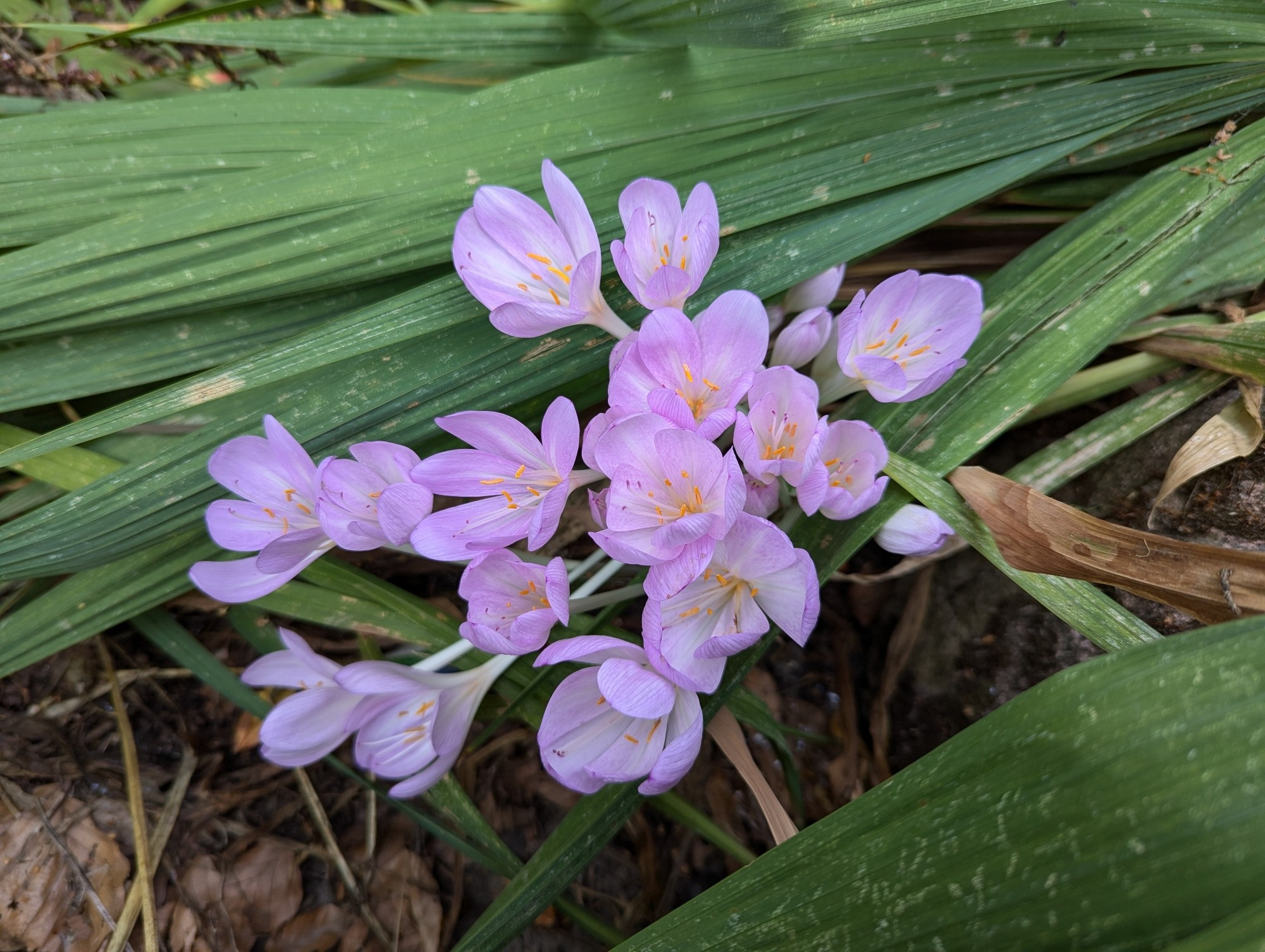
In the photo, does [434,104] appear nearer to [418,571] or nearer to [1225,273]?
[418,571]

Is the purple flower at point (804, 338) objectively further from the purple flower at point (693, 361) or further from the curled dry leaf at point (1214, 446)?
the curled dry leaf at point (1214, 446)

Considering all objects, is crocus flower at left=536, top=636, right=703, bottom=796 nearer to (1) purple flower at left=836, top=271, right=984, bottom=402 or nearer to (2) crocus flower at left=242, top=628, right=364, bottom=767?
(2) crocus flower at left=242, top=628, right=364, bottom=767

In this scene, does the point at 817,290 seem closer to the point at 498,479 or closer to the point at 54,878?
the point at 498,479

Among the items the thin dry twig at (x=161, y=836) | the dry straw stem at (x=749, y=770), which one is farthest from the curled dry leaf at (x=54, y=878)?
the dry straw stem at (x=749, y=770)

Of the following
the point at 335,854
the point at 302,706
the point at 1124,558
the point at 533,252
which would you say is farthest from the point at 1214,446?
the point at 335,854

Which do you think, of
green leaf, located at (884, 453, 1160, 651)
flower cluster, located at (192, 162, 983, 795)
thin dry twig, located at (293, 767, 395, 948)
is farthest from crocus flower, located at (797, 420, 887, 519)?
thin dry twig, located at (293, 767, 395, 948)

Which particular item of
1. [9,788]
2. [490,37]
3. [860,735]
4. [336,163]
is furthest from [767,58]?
[9,788]
